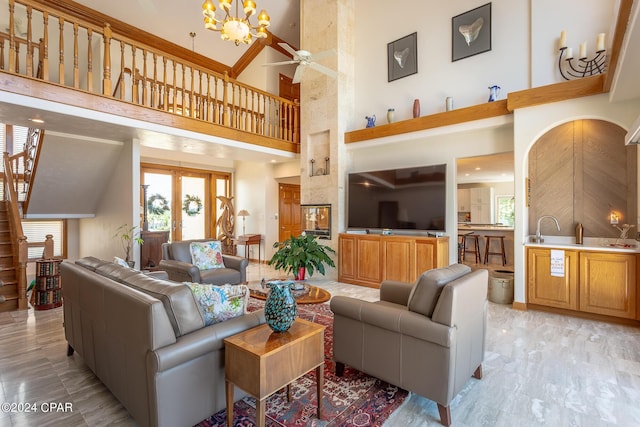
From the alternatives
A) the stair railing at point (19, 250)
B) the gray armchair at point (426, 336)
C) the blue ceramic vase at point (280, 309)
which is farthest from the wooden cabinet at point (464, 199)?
the stair railing at point (19, 250)

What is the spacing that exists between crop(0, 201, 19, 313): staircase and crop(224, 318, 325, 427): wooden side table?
4415 mm

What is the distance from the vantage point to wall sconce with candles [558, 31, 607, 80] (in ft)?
13.0

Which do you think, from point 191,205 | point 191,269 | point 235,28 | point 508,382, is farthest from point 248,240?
point 508,382

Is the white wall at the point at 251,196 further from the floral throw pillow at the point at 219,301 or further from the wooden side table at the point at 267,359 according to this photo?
the wooden side table at the point at 267,359

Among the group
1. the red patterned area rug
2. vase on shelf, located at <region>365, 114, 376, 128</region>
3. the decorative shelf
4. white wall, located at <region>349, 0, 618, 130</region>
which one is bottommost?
the red patterned area rug

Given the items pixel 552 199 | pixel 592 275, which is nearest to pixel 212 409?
pixel 592 275

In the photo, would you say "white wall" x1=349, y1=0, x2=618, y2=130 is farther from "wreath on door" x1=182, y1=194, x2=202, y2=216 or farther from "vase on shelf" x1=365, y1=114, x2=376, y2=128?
"wreath on door" x1=182, y1=194, x2=202, y2=216

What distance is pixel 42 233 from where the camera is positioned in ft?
21.9

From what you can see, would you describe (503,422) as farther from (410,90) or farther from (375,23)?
(375,23)

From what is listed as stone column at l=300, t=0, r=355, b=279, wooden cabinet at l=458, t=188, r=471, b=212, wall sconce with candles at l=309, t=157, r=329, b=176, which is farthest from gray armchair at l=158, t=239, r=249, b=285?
wooden cabinet at l=458, t=188, r=471, b=212

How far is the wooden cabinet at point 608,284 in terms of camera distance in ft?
11.4

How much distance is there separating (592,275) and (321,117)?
5032 millimetres

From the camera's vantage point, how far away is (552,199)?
4.29 metres

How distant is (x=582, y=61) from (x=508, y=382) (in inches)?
173
